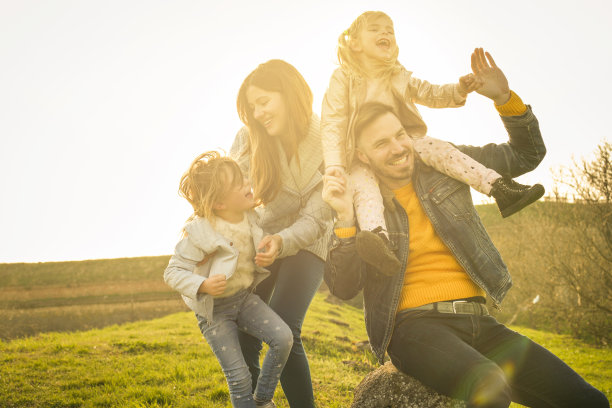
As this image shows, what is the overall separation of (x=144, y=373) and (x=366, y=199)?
18.9ft

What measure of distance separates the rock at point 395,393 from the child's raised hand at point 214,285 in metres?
1.13

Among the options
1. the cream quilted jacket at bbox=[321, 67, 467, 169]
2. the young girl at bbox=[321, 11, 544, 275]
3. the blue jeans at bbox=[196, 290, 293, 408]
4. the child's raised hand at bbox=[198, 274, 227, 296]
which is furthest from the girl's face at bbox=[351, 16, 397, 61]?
the blue jeans at bbox=[196, 290, 293, 408]

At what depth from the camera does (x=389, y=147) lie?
2633 mm

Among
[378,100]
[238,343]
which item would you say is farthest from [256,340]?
[378,100]

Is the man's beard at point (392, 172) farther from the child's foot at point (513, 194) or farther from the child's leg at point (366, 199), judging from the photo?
the child's foot at point (513, 194)

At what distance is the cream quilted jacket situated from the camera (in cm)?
271

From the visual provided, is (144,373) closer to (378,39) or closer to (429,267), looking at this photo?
(429,267)

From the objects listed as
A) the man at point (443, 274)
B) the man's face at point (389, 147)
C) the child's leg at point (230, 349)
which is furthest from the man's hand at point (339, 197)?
the child's leg at point (230, 349)

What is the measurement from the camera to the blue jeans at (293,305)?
3039 millimetres

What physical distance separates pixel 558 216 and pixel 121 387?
14891mm

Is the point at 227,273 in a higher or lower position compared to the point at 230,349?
higher

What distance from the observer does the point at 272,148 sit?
128 inches

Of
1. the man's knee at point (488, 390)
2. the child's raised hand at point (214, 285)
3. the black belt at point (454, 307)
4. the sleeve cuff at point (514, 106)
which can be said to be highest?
the sleeve cuff at point (514, 106)

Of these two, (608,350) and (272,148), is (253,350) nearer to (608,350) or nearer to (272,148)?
(272,148)
